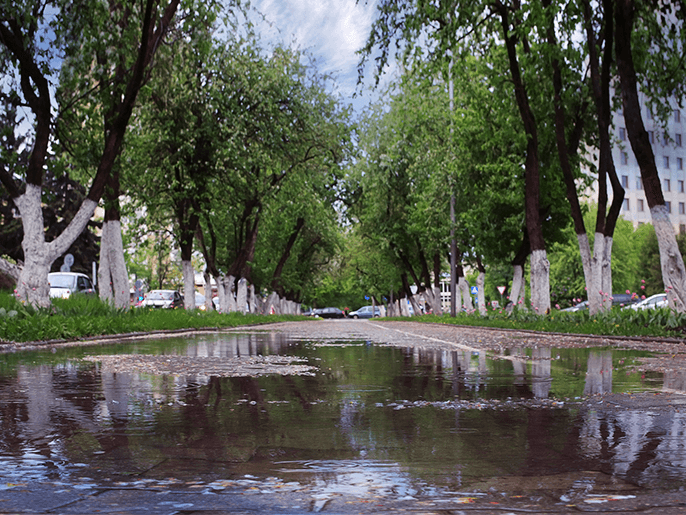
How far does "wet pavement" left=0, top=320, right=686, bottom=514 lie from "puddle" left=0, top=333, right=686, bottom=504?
0.02 metres

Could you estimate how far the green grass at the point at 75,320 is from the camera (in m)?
14.5

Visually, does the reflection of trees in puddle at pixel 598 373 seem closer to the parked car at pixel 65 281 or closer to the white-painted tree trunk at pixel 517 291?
the white-painted tree trunk at pixel 517 291

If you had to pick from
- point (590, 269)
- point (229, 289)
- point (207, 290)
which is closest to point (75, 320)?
point (590, 269)

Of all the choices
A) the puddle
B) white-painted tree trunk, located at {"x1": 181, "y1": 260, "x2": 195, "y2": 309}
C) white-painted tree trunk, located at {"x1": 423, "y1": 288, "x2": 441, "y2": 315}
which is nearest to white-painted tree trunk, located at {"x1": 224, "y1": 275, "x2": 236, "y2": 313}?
white-painted tree trunk, located at {"x1": 181, "y1": 260, "x2": 195, "y2": 309}

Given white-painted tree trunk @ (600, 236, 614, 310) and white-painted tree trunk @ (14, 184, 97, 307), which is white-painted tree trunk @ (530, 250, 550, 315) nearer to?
white-painted tree trunk @ (600, 236, 614, 310)

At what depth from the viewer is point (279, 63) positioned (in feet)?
114

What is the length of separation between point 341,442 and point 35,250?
14661 mm

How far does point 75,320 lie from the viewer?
55.4 feet

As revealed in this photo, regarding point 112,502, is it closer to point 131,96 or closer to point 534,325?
point 131,96

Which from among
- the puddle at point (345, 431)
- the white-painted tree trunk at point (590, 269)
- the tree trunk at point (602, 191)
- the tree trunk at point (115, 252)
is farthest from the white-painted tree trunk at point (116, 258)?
the puddle at point (345, 431)

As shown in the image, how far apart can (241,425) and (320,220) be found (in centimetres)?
4110

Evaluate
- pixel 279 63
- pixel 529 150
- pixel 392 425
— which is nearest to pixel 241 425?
pixel 392 425

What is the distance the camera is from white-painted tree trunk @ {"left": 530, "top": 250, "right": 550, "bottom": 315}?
27.1 metres

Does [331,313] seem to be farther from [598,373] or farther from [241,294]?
[598,373]
